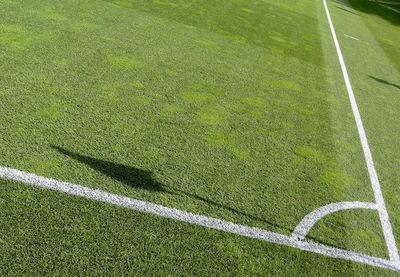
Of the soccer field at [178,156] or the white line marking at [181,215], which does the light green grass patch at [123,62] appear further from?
the white line marking at [181,215]

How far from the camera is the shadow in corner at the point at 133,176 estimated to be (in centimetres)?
365

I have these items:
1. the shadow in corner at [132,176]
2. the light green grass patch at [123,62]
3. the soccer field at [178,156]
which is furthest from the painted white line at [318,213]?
the light green grass patch at [123,62]

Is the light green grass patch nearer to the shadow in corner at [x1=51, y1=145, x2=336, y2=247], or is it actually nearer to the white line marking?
the shadow in corner at [x1=51, y1=145, x2=336, y2=247]

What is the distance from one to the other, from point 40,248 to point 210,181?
1.81 metres

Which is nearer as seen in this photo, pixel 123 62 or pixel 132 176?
pixel 132 176

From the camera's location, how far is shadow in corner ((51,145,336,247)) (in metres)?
3.65

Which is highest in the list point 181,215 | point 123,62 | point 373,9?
point 373,9

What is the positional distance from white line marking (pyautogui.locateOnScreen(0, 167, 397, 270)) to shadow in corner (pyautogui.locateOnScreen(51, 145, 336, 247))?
0.14 m

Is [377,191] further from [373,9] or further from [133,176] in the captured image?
[373,9]

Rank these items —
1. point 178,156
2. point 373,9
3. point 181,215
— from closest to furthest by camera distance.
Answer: point 181,215, point 178,156, point 373,9

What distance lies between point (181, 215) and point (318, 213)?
1.53m

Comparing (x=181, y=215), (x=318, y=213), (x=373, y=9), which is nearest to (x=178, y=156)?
(x=181, y=215)

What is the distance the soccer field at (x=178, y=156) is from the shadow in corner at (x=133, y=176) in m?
0.02

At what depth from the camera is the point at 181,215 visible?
3424 mm
